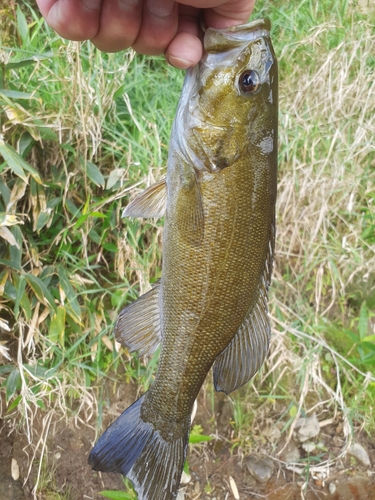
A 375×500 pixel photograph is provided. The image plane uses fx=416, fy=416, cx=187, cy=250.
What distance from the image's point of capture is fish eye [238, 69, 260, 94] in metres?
1.30

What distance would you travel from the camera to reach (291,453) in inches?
105

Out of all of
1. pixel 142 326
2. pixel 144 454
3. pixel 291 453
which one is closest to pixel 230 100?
pixel 142 326

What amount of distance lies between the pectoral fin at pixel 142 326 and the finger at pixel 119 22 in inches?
34.3

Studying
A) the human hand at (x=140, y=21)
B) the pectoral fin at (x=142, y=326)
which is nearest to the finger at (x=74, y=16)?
the human hand at (x=140, y=21)

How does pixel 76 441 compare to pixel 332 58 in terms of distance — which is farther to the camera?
pixel 332 58

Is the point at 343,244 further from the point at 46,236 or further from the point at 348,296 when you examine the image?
the point at 46,236

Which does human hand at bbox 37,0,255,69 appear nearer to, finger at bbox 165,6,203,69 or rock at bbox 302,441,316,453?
finger at bbox 165,6,203,69

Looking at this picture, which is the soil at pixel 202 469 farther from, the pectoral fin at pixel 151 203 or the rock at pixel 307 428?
the pectoral fin at pixel 151 203

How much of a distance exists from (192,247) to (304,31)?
2.24m

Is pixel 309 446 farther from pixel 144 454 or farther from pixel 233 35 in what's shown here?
pixel 233 35

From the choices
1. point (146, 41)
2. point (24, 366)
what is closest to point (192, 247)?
point (146, 41)

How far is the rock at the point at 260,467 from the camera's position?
2590mm

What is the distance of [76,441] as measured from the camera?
233 cm

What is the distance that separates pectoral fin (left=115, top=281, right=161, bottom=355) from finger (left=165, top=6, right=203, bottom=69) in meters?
0.75
